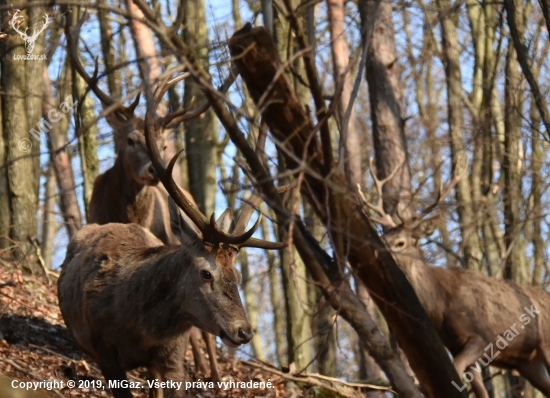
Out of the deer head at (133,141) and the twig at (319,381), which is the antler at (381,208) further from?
the deer head at (133,141)

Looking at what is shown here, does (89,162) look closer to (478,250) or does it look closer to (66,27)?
(478,250)

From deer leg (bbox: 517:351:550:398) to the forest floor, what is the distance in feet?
12.2

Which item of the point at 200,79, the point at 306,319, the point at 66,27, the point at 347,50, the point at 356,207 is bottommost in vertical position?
the point at 306,319

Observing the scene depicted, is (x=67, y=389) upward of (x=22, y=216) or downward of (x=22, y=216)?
downward

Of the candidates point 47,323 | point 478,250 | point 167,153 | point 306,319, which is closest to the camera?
point 47,323

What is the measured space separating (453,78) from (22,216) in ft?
29.7

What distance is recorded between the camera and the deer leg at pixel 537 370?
11.7 meters

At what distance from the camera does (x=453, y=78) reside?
1728 cm

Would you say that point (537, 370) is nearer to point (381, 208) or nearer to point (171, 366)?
point (381, 208)

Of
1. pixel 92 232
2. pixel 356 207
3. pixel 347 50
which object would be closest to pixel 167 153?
pixel 347 50

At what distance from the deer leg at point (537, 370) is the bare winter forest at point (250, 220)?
32 millimetres

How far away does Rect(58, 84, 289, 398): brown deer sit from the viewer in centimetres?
686

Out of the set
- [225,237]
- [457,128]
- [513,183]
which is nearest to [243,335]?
[225,237]
